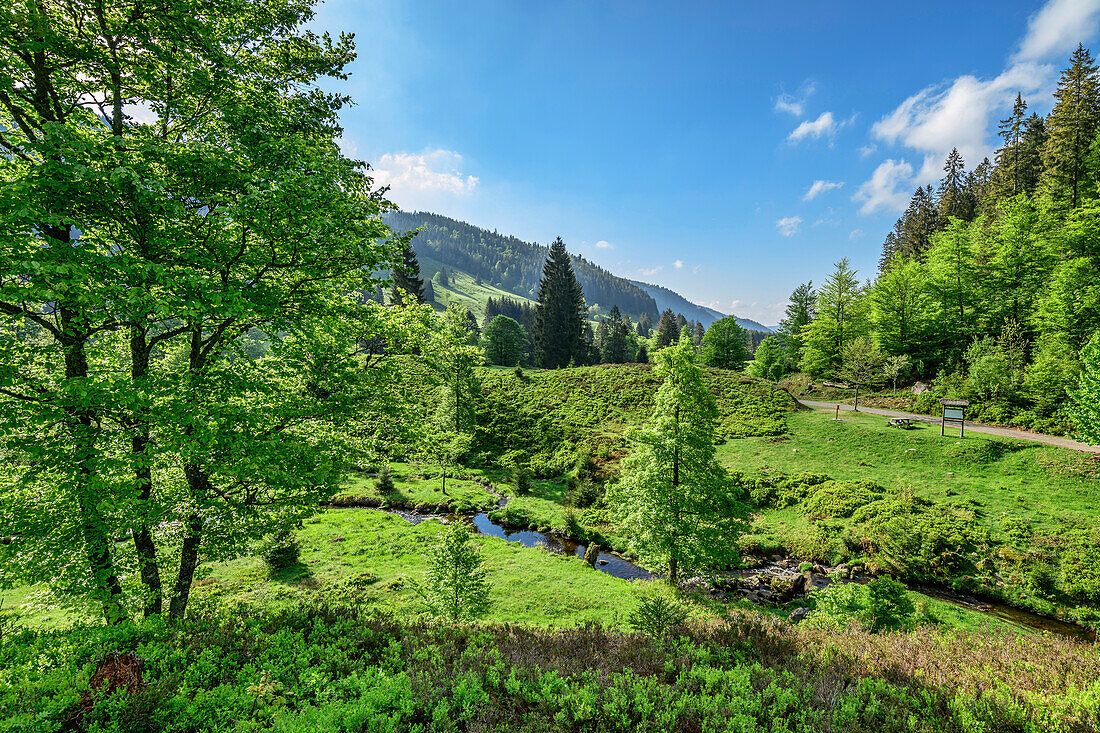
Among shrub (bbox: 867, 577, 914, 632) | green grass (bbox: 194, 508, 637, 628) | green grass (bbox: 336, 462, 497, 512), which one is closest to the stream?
green grass (bbox: 336, 462, 497, 512)

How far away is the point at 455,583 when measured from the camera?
517 inches

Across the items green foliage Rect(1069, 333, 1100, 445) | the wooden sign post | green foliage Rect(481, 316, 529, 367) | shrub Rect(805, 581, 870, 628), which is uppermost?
green foliage Rect(481, 316, 529, 367)

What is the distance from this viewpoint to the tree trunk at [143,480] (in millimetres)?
6918

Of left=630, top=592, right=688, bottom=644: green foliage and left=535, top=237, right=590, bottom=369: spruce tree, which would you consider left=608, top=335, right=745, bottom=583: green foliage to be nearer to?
left=630, top=592, right=688, bottom=644: green foliage

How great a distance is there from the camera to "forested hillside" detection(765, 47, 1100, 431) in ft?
93.2

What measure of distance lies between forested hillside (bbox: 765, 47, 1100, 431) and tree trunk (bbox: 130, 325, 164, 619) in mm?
39006

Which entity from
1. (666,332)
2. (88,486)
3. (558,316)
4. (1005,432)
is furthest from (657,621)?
(666,332)

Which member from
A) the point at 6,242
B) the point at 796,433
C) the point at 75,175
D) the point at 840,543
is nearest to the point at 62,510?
the point at 6,242

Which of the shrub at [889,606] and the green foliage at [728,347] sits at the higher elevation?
the green foliage at [728,347]

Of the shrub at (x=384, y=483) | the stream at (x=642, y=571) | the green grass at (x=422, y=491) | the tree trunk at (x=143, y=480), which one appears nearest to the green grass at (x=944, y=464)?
the stream at (x=642, y=571)

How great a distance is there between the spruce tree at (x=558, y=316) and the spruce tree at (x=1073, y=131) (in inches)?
2183

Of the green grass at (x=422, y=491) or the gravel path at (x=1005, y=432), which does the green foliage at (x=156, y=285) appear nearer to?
the green grass at (x=422, y=491)

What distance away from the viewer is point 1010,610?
1478 cm

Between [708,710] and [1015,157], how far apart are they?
3199 inches
